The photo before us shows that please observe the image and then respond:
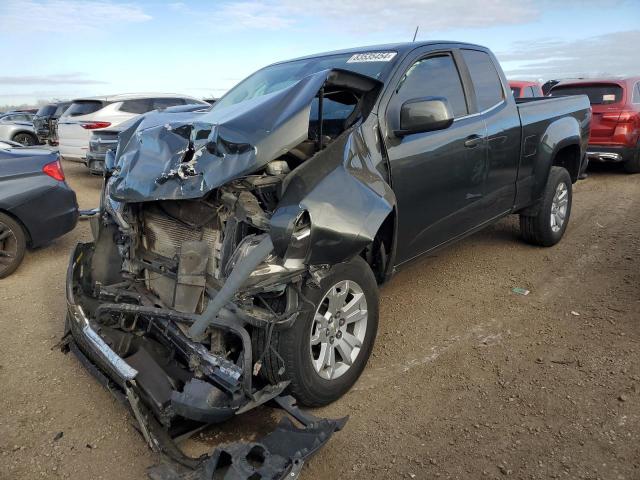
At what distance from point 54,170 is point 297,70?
121 inches

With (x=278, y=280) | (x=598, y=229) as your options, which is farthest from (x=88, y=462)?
(x=598, y=229)

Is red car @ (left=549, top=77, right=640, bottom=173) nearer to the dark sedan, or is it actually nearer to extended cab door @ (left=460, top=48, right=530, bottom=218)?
extended cab door @ (left=460, top=48, right=530, bottom=218)

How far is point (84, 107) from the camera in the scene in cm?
1033

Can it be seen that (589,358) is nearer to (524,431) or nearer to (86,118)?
(524,431)

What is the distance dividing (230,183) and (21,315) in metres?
2.77

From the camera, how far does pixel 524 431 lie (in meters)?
2.64

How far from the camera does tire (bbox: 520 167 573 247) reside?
510cm

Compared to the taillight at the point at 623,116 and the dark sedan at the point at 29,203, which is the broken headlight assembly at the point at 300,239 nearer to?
the dark sedan at the point at 29,203

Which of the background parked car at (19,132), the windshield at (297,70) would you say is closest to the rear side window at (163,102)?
the windshield at (297,70)

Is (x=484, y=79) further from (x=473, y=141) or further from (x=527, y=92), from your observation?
(x=527, y=92)

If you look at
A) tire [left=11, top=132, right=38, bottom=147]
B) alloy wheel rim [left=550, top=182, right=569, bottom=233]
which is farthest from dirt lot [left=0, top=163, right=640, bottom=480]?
tire [left=11, top=132, right=38, bottom=147]

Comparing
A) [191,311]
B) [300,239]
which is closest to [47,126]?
[191,311]

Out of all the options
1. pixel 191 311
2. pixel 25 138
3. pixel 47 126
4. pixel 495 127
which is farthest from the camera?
pixel 25 138

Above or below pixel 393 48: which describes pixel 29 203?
below
